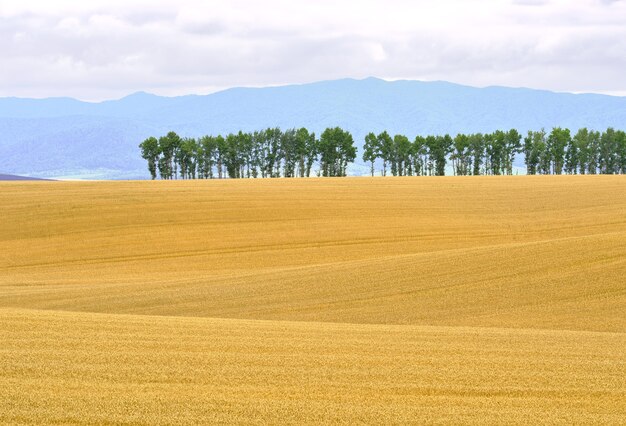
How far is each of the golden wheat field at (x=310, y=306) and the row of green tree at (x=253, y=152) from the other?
257ft

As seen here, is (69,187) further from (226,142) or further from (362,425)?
(226,142)

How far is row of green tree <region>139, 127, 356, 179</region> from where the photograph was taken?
13250 centimetres

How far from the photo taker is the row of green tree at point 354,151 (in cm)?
13325

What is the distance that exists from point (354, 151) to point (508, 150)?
2435 centimetres

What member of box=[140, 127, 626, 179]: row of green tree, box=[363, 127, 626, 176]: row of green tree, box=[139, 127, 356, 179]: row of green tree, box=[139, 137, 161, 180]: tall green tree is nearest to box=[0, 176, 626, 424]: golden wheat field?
box=[139, 137, 161, 180]: tall green tree

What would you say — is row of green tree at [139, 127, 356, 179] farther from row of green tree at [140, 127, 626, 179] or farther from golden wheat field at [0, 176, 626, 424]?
golden wheat field at [0, 176, 626, 424]

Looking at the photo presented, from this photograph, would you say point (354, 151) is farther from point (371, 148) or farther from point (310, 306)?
point (310, 306)

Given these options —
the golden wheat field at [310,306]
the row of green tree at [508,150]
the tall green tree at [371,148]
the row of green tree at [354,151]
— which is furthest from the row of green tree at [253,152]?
the golden wheat field at [310,306]

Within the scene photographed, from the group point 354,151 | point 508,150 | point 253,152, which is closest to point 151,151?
point 253,152

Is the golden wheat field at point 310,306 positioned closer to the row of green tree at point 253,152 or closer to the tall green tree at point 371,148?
the tall green tree at point 371,148

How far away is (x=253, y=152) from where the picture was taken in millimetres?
138000

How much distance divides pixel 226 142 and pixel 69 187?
257 ft

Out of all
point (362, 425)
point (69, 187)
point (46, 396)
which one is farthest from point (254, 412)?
point (69, 187)

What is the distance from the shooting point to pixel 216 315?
20.3m
